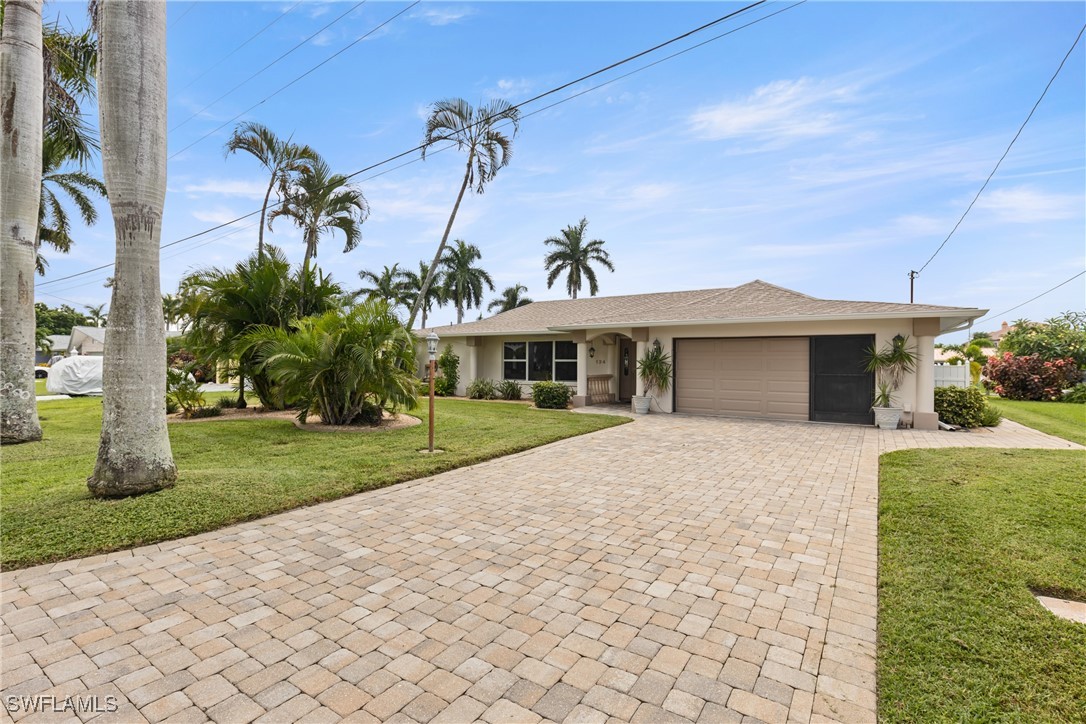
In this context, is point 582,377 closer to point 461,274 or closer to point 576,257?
point 576,257

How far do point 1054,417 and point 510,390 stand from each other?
14.7 m

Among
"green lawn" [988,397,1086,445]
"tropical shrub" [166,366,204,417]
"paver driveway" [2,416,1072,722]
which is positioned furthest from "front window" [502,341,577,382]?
"paver driveway" [2,416,1072,722]

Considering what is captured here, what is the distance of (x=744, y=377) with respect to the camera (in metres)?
12.5

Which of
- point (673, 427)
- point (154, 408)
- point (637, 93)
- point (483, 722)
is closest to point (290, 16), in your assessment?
point (637, 93)

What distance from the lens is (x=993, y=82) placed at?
30.3 feet

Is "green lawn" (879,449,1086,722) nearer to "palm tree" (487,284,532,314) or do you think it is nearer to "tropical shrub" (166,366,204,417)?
"tropical shrub" (166,366,204,417)

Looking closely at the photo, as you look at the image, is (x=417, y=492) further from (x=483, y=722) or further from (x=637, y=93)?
(x=637, y=93)

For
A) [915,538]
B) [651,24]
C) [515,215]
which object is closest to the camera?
[915,538]

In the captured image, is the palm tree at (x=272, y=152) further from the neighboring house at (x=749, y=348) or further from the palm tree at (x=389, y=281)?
the palm tree at (x=389, y=281)

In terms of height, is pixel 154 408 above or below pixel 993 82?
below

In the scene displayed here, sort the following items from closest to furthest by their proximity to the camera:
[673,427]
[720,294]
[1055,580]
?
[1055,580], [673,427], [720,294]

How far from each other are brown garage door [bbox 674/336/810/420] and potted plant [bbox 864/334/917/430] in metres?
1.37

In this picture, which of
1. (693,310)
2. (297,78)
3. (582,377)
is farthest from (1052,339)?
(297,78)

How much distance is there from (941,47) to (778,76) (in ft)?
8.27
